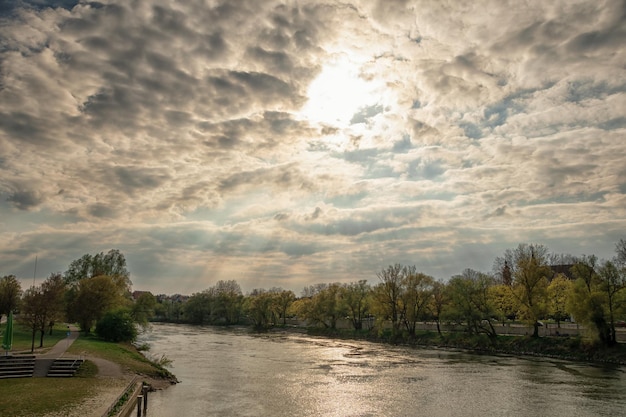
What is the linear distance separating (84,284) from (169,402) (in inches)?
1794

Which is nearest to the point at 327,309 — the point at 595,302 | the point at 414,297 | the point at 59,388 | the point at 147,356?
the point at 414,297

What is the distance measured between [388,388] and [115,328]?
3684 cm

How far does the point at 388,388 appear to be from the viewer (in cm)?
3797

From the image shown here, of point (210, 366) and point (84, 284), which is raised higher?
point (84, 284)

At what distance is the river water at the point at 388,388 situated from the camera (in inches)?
1174

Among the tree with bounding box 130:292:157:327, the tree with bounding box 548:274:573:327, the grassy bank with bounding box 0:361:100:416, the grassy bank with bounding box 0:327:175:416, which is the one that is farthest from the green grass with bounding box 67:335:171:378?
the tree with bounding box 548:274:573:327

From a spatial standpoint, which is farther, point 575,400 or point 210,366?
point 210,366

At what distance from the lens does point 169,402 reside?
3069 centimetres

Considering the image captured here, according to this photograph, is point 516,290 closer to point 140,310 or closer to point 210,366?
point 210,366

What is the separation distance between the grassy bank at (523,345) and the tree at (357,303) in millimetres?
12691

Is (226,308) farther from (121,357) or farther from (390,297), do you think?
(121,357)

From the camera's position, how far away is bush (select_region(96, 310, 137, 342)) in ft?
188

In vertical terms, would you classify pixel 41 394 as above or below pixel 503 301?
below

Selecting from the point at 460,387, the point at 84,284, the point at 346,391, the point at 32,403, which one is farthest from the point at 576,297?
the point at 84,284
